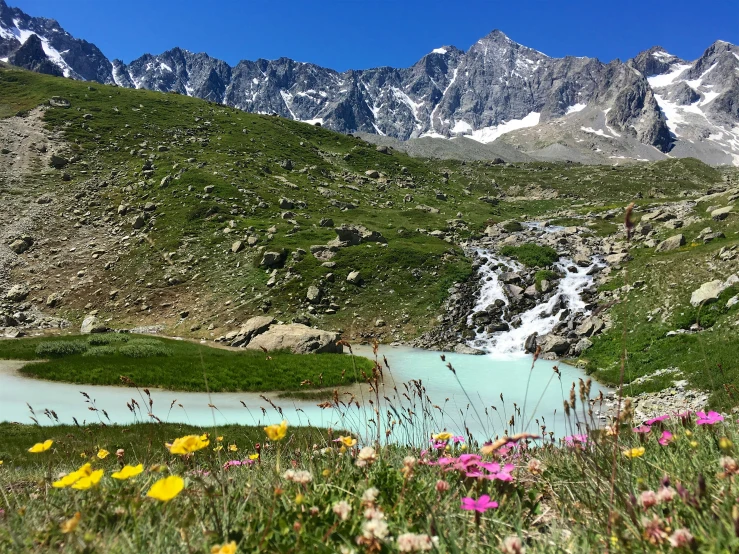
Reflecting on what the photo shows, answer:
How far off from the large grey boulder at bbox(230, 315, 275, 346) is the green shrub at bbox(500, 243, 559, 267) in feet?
88.5

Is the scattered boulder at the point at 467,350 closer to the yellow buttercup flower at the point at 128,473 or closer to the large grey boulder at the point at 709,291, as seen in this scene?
the large grey boulder at the point at 709,291

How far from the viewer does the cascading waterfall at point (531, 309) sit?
31031 mm

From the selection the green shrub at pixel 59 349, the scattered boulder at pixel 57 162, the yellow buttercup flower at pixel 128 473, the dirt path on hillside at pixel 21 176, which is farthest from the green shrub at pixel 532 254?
the scattered boulder at pixel 57 162

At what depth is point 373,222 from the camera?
6406 cm

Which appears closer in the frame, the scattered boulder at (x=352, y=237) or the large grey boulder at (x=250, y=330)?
the large grey boulder at (x=250, y=330)

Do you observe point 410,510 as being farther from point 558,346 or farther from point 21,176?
point 21,176

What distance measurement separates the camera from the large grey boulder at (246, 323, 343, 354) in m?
28.8

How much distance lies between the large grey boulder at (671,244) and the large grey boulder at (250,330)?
3678 centimetres

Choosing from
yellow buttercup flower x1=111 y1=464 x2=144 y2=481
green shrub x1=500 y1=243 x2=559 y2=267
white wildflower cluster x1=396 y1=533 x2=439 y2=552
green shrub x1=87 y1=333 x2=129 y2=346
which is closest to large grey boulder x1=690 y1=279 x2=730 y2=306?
green shrub x1=500 y1=243 x2=559 y2=267

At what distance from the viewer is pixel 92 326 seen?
114 ft

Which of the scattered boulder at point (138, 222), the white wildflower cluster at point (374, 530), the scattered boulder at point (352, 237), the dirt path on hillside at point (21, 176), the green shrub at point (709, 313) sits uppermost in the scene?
the dirt path on hillside at point (21, 176)

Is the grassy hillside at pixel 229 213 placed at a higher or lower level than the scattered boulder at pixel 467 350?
higher

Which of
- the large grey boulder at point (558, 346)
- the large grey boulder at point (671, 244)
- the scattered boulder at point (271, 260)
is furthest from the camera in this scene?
the scattered boulder at point (271, 260)

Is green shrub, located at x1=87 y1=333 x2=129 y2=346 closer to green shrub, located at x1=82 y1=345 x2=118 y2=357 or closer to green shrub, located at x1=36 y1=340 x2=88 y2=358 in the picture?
green shrub, located at x1=36 y1=340 x2=88 y2=358
